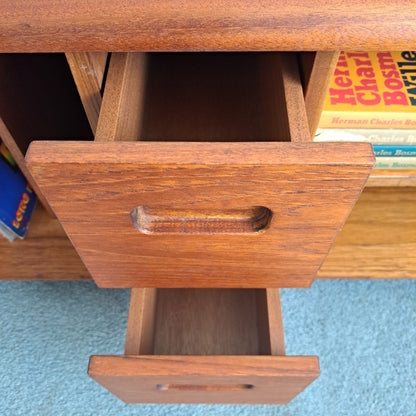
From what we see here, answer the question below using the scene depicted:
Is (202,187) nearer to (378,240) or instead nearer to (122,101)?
(122,101)

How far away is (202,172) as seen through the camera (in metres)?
0.32

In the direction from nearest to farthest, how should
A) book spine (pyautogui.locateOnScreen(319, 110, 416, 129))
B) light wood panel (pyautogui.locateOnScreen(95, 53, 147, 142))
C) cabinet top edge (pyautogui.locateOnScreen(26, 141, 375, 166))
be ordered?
cabinet top edge (pyautogui.locateOnScreen(26, 141, 375, 166)) → light wood panel (pyautogui.locateOnScreen(95, 53, 147, 142)) → book spine (pyautogui.locateOnScreen(319, 110, 416, 129))

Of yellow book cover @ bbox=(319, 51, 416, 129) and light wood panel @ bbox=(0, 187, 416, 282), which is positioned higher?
yellow book cover @ bbox=(319, 51, 416, 129)

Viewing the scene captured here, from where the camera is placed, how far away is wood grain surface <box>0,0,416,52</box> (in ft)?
1.14

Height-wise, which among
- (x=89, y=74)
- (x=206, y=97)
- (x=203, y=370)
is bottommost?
(x=203, y=370)

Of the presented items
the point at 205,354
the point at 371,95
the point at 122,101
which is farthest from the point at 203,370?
the point at 371,95

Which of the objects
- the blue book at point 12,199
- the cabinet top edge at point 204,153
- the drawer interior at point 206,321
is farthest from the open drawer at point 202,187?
the blue book at point 12,199

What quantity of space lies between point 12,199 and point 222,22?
0.51m

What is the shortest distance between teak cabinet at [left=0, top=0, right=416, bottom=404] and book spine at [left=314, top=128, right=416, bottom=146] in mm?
74

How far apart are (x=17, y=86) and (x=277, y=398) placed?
554 mm

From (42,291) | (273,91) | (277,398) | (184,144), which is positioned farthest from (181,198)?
(42,291)

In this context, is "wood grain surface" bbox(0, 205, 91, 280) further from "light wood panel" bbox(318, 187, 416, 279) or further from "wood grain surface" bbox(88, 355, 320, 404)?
"light wood panel" bbox(318, 187, 416, 279)

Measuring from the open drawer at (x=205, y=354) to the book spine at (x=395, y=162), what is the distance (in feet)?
0.83

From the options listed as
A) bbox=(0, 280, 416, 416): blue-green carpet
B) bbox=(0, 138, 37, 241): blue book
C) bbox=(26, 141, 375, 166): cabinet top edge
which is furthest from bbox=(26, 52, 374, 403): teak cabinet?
bbox=(0, 138, 37, 241): blue book
